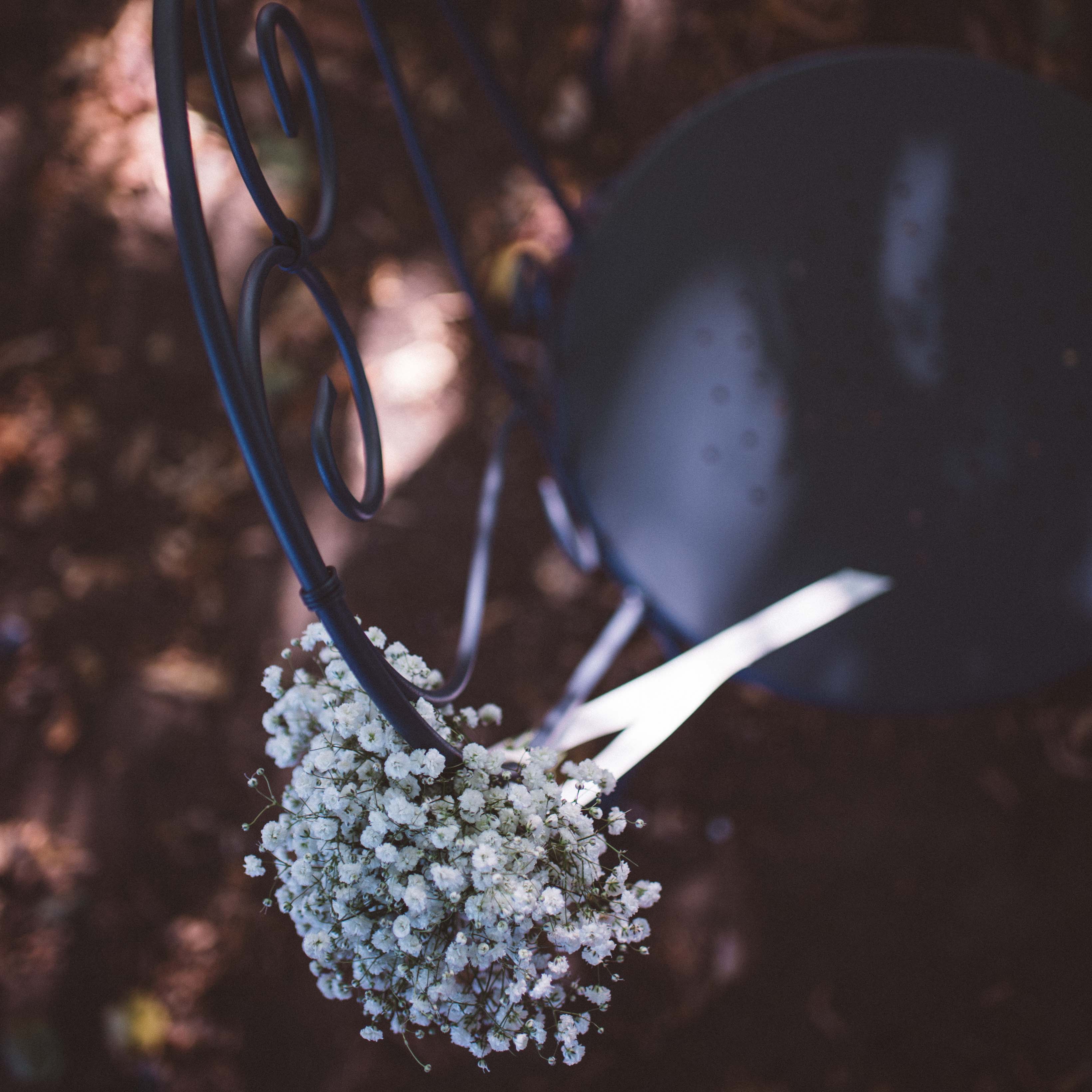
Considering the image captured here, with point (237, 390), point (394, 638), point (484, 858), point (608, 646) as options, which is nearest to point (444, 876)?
point (484, 858)

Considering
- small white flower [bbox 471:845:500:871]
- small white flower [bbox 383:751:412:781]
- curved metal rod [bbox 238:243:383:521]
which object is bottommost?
small white flower [bbox 471:845:500:871]

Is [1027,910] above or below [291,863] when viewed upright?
below

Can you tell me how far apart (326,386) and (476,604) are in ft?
1.26

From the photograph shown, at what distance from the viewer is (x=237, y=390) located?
1.29 feet

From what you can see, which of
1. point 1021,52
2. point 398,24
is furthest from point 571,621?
point 1021,52

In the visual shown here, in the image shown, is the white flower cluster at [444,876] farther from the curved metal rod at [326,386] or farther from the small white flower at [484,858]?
the curved metal rod at [326,386]

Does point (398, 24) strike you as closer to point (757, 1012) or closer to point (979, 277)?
point (979, 277)

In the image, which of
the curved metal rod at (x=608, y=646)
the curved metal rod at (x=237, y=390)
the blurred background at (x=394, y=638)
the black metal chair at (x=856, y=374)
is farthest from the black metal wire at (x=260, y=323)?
the blurred background at (x=394, y=638)

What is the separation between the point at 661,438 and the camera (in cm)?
88

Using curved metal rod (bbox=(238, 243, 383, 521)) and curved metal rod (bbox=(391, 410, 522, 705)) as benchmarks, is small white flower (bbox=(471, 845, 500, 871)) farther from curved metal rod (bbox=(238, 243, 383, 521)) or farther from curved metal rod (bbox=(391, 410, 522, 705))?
curved metal rod (bbox=(238, 243, 383, 521))

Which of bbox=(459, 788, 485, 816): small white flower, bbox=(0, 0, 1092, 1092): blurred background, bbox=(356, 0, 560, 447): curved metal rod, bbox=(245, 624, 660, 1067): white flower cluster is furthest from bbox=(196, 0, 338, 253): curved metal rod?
bbox=(0, 0, 1092, 1092): blurred background

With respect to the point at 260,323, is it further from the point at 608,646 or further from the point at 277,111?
the point at 608,646

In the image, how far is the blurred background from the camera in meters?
1.31

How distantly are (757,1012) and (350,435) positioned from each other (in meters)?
1.32
